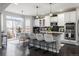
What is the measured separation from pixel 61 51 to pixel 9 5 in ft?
7.02

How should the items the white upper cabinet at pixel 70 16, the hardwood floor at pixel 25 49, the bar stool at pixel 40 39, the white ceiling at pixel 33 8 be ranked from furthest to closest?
the white upper cabinet at pixel 70 16, the bar stool at pixel 40 39, the hardwood floor at pixel 25 49, the white ceiling at pixel 33 8

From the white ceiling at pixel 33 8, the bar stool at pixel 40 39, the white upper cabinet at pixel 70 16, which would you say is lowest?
the bar stool at pixel 40 39

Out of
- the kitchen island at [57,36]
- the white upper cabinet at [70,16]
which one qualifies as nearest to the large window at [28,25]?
the kitchen island at [57,36]

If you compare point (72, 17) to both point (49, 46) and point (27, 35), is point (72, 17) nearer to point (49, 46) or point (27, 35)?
point (49, 46)

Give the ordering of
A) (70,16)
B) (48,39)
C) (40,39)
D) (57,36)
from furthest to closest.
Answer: (70,16)
(40,39)
(48,39)
(57,36)

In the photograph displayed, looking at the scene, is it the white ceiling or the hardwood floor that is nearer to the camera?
the white ceiling

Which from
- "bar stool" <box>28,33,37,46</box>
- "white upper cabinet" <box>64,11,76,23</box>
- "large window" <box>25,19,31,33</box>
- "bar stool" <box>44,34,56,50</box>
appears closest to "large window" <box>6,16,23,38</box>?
"large window" <box>25,19,31,33</box>

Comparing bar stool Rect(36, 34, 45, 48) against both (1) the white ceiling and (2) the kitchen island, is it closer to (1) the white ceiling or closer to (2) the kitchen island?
(2) the kitchen island

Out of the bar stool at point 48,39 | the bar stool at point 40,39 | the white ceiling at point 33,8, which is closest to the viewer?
the white ceiling at point 33,8

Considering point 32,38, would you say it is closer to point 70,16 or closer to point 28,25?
point 28,25

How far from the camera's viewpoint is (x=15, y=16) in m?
3.42

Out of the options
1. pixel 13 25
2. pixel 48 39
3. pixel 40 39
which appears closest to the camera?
pixel 13 25

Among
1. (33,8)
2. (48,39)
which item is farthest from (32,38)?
(33,8)

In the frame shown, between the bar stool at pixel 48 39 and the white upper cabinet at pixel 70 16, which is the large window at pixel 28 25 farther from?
the white upper cabinet at pixel 70 16
